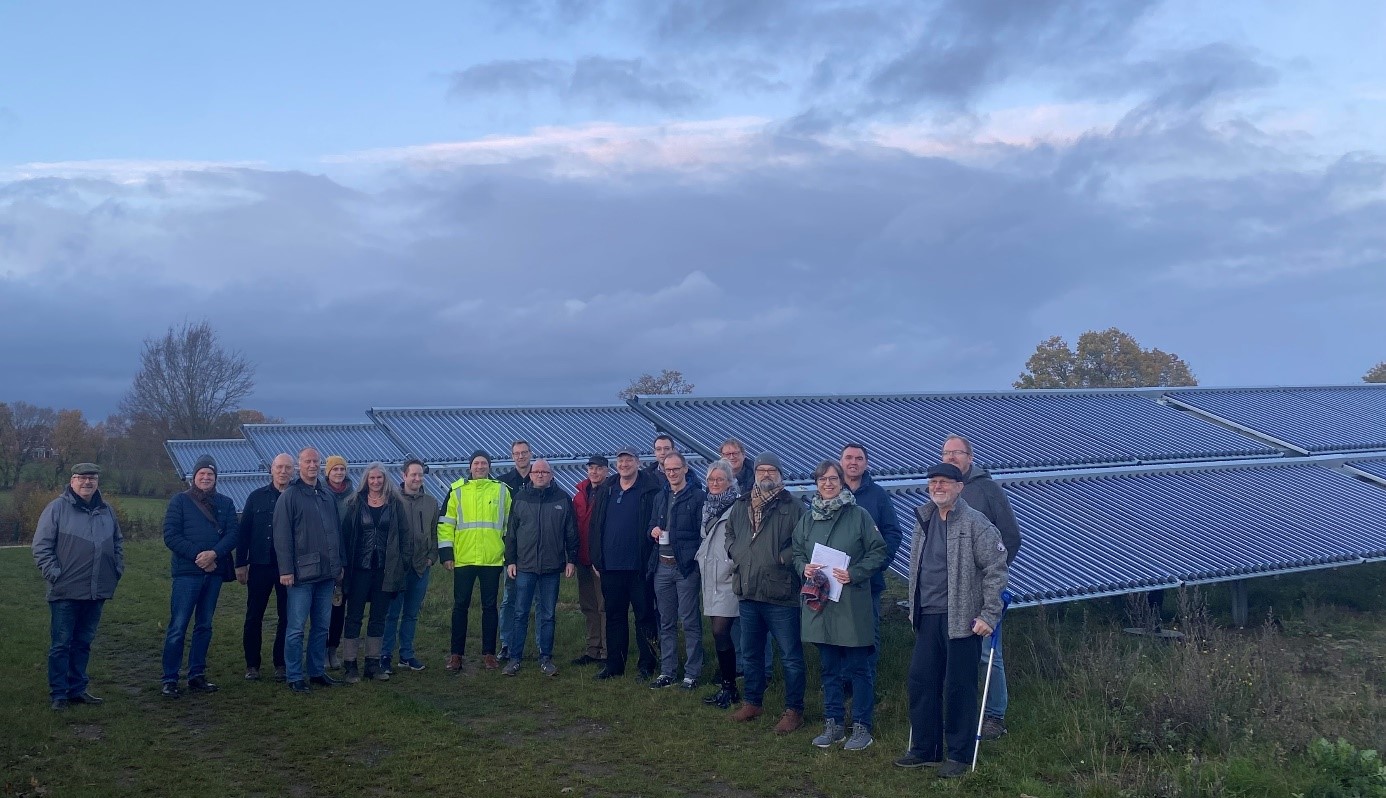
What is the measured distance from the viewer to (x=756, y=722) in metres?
8.56

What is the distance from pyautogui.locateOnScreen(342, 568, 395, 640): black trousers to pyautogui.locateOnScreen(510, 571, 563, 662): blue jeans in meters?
1.17

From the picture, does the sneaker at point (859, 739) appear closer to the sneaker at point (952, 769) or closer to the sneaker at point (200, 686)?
the sneaker at point (952, 769)

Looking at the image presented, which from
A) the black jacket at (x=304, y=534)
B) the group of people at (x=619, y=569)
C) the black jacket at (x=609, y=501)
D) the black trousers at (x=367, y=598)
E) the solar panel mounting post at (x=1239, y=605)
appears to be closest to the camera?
the group of people at (x=619, y=569)

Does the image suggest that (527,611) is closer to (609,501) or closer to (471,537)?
(471,537)

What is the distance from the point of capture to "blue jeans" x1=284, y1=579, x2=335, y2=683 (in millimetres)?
9898

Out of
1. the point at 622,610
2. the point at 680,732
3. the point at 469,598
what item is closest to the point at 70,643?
the point at 469,598

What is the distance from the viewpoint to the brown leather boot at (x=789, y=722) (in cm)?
825

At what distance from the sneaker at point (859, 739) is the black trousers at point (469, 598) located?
413 centimetres

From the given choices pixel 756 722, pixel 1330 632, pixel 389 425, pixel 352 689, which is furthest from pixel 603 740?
pixel 389 425

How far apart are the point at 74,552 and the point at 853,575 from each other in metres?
6.15

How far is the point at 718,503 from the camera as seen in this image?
9062 mm

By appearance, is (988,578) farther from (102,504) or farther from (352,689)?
(102,504)

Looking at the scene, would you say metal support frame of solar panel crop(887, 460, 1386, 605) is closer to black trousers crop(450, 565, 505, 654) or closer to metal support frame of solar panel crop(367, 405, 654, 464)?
black trousers crop(450, 565, 505, 654)

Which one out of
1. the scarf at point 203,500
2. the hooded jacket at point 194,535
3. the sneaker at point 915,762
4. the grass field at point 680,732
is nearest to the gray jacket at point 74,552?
the hooded jacket at point 194,535
